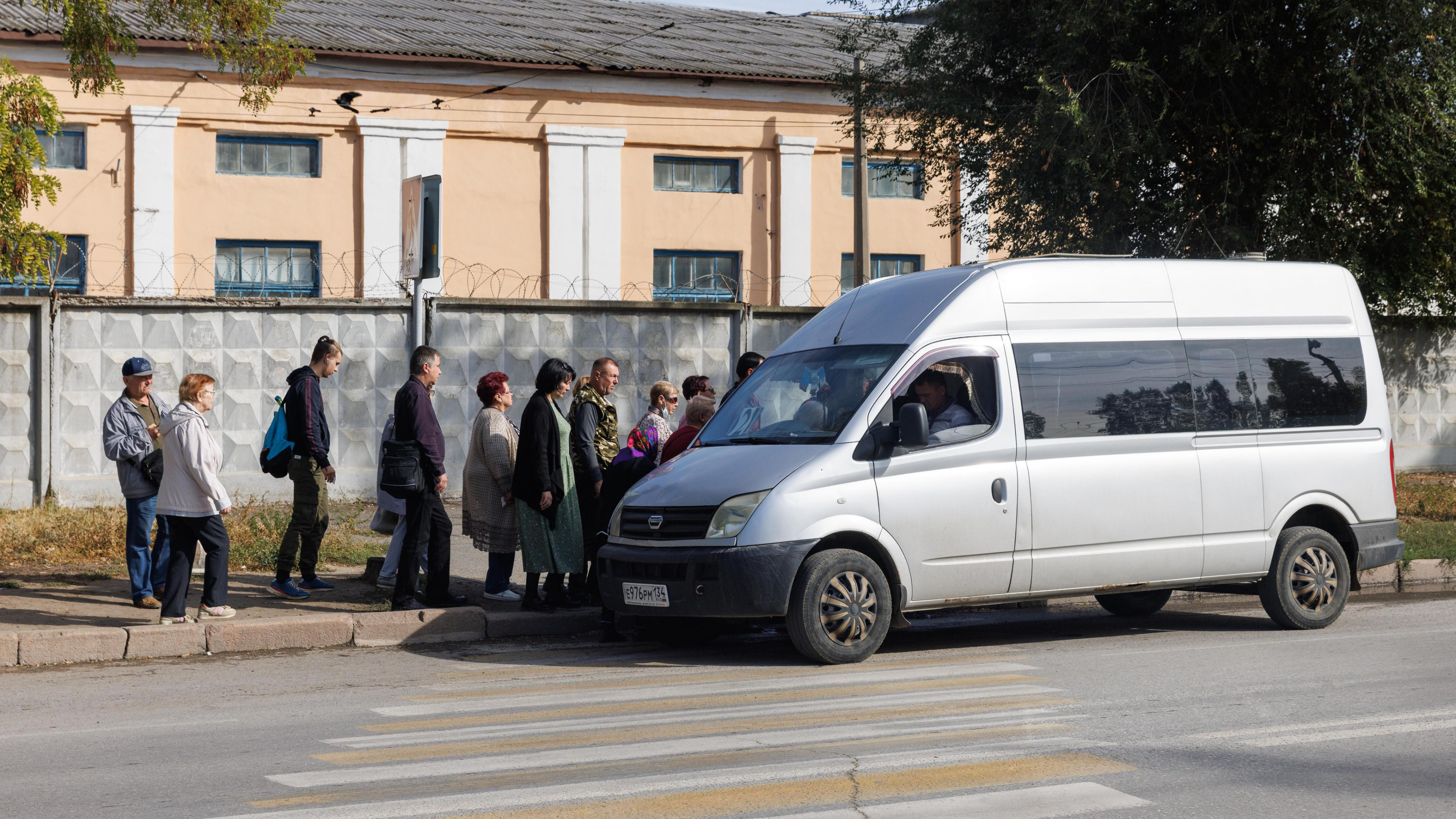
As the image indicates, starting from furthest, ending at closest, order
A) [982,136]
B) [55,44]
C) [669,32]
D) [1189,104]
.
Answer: [669,32] → [55,44] → [982,136] → [1189,104]

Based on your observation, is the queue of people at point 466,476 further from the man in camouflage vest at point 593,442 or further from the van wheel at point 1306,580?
the van wheel at point 1306,580

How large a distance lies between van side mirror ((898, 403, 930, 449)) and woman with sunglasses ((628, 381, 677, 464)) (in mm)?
2316

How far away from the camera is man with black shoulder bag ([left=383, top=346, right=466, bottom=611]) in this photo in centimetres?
974

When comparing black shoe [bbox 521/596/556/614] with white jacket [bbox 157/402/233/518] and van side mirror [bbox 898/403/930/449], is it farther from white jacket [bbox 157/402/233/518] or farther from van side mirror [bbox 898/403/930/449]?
van side mirror [bbox 898/403/930/449]

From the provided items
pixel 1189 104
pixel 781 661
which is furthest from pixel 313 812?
pixel 1189 104

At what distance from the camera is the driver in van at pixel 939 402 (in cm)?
860

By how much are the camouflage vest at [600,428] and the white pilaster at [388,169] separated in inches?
581

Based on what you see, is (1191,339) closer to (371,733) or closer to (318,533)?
Result: (371,733)

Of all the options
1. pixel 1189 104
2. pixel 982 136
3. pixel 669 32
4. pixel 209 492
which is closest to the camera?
pixel 209 492

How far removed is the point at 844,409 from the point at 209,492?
13.9ft

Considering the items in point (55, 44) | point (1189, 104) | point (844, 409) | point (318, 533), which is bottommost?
point (318, 533)

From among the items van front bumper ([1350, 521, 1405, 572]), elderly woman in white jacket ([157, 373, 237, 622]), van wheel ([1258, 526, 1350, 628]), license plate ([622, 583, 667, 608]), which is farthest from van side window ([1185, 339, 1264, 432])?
elderly woman in white jacket ([157, 373, 237, 622])

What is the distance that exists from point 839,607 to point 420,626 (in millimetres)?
3133

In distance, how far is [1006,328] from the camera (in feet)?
29.1
